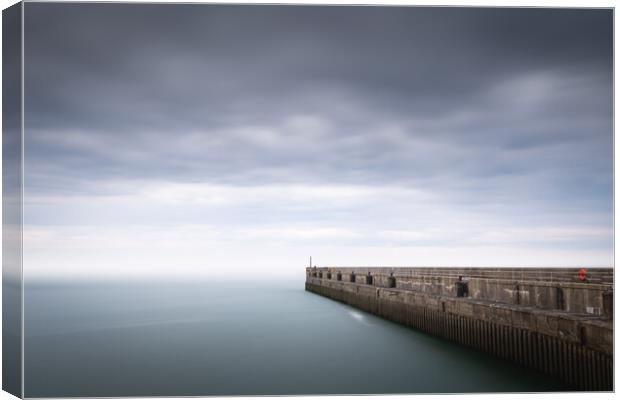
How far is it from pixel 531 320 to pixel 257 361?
21.0 ft

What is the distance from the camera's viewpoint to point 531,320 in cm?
781

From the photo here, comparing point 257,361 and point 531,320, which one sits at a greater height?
point 531,320

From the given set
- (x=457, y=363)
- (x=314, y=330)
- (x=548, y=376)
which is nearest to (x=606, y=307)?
(x=548, y=376)

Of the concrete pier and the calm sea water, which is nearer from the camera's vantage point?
the concrete pier

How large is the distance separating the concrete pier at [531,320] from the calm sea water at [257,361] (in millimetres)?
322

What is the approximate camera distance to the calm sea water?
909 cm

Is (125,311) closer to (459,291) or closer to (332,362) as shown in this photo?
(332,362)

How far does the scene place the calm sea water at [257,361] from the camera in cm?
→ 909

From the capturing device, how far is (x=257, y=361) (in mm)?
11672

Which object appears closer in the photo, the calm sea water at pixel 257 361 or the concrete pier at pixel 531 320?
the concrete pier at pixel 531 320

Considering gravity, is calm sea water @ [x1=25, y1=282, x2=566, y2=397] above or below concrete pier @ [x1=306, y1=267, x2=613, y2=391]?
below

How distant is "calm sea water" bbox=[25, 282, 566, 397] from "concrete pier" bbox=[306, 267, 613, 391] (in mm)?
322

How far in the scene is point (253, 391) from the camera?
904 centimetres

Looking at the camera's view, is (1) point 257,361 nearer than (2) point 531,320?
No
